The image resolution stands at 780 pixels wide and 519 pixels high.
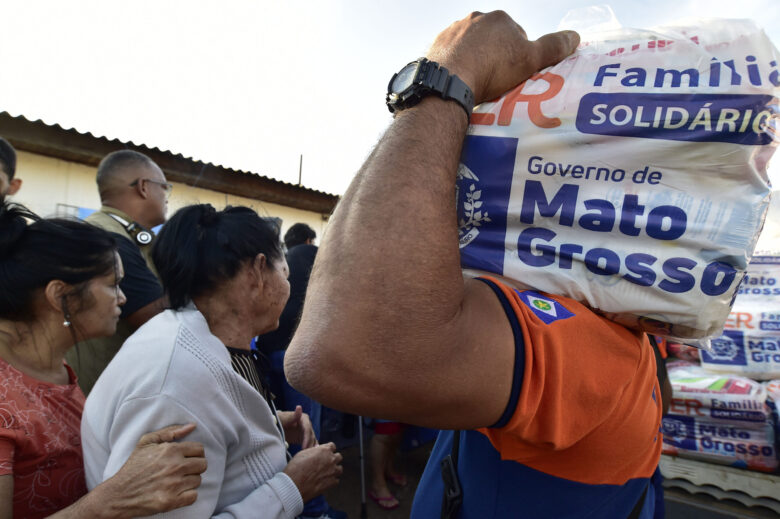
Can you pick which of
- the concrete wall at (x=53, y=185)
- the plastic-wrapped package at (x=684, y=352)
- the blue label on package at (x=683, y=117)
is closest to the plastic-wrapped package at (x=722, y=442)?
the plastic-wrapped package at (x=684, y=352)

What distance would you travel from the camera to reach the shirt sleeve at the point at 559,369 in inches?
29.2

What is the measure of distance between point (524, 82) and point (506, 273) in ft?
1.33

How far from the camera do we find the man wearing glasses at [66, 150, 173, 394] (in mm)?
2438

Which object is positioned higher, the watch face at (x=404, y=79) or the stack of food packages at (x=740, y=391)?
the watch face at (x=404, y=79)

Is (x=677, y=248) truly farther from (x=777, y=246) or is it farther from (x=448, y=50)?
(x=777, y=246)

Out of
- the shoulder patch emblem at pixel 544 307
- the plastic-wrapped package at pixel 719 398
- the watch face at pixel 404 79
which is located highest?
the watch face at pixel 404 79

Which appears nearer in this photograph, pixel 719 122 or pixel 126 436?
pixel 719 122

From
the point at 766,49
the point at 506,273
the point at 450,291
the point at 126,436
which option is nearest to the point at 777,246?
the point at 766,49

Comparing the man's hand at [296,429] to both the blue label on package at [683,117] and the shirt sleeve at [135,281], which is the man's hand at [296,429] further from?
the blue label on package at [683,117]

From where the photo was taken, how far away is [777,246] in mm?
3379

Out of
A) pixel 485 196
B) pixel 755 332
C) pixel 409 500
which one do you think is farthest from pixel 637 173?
pixel 409 500

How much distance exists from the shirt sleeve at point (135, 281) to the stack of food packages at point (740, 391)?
3.60m

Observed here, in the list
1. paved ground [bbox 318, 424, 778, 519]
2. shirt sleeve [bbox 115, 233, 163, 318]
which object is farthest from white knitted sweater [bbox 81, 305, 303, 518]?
paved ground [bbox 318, 424, 778, 519]

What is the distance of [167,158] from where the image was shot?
21.7 ft
